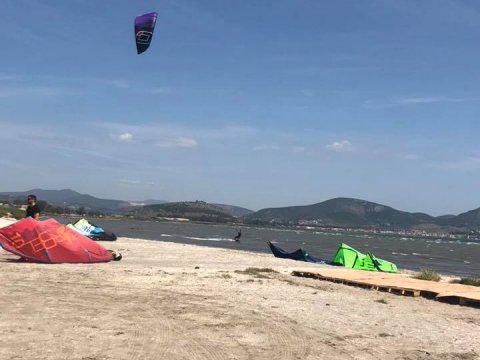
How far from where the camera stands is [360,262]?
90.4 ft

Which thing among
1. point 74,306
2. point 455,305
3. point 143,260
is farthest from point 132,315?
point 143,260

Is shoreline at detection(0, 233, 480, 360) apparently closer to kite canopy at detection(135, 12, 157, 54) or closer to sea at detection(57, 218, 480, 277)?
kite canopy at detection(135, 12, 157, 54)

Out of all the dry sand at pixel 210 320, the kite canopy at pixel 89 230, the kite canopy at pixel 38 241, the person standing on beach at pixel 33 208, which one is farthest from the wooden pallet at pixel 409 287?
the kite canopy at pixel 89 230

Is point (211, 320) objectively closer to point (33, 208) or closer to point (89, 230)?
point (33, 208)

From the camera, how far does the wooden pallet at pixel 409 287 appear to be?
44.0ft

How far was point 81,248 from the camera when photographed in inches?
676

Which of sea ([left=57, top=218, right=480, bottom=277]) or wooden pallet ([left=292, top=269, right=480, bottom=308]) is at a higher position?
wooden pallet ([left=292, top=269, right=480, bottom=308])

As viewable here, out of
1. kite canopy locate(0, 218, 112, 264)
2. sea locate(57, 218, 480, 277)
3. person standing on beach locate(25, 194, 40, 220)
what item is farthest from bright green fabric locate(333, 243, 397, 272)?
person standing on beach locate(25, 194, 40, 220)

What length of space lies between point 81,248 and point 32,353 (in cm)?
1100

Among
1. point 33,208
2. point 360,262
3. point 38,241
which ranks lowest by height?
point 360,262

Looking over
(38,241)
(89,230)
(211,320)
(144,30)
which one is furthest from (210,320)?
(89,230)

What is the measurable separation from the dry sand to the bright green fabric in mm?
12056

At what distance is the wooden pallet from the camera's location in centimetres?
1341

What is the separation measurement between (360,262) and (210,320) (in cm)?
1956
